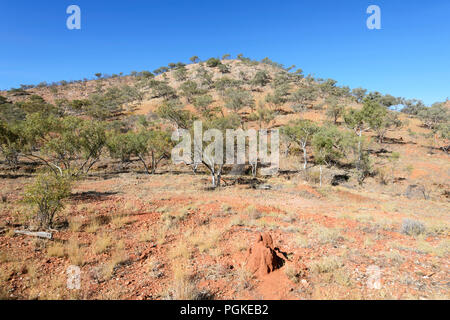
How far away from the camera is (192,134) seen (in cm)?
1752

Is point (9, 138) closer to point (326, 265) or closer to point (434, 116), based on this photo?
point (326, 265)

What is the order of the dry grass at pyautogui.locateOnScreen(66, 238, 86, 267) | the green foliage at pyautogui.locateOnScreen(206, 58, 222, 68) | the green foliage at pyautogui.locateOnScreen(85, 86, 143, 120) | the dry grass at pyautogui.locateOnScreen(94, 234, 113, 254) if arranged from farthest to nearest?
the green foliage at pyautogui.locateOnScreen(206, 58, 222, 68) < the green foliage at pyautogui.locateOnScreen(85, 86, 143, 120) < the dry grass at pyautogui.locateOnScreen(94, 234, 113, 254) < the dry grass at pyautogui.locateOnScreen(66, 238, 86, 267)

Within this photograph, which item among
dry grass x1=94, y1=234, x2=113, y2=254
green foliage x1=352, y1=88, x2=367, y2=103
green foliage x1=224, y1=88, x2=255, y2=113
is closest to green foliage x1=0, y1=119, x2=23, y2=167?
dry grass x1=94, y1=234, x2=113, y2=254

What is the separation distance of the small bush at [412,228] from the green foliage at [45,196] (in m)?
14.4

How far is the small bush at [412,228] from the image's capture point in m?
8.48

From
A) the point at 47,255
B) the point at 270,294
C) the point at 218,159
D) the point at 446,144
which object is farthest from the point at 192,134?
the point at 446,144

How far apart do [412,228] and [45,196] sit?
1527 cm

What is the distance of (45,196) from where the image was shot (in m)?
7.80

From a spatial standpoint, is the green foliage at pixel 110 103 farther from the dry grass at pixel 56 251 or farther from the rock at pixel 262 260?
the rock at pixel 262 260

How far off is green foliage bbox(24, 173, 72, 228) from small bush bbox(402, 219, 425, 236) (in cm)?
1438

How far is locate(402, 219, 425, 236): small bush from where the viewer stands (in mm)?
8477

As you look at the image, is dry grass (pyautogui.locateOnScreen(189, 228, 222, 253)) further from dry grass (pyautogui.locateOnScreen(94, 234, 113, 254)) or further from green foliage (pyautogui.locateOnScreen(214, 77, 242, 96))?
green foliage (pyautogui.locateOnScreen(214, 77, 242, 96))

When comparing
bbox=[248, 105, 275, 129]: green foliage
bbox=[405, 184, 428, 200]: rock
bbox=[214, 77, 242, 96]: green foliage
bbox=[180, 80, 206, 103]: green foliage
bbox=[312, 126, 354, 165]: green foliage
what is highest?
bbox=[214, 77, 242, 96]: green foliage

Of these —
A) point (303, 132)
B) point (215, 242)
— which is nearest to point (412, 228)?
point (215, 242)
